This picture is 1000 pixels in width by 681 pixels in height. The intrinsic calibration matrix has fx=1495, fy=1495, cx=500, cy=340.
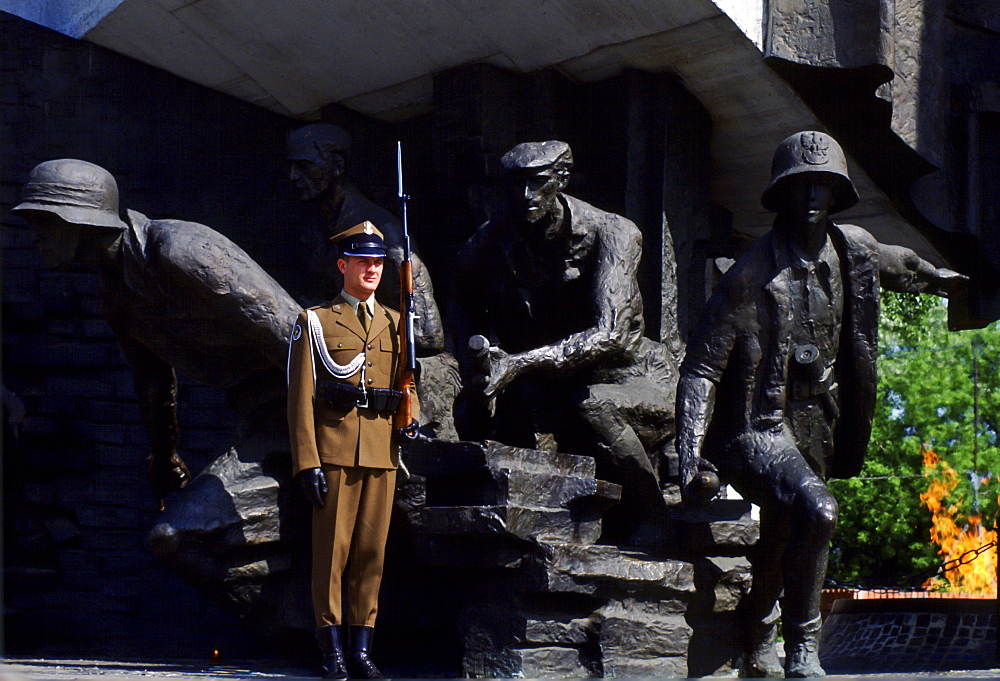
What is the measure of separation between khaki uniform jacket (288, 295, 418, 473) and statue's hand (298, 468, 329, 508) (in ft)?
0.07

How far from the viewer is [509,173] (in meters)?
7.09

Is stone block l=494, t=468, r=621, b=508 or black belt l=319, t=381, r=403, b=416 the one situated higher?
black belt l=319, t=381, r=403, b=416

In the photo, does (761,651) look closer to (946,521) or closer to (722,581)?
(722,581)

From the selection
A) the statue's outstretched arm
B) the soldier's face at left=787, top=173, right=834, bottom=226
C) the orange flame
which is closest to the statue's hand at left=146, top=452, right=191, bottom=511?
the soldier's face at left=787, top=173, right=834, bottom=226

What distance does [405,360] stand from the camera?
577cm

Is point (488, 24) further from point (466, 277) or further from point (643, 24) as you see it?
point (466, 277)

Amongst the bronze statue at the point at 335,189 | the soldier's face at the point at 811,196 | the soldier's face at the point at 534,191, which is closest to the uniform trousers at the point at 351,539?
the soldier's face at the point at 534,191

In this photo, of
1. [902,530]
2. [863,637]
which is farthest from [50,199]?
[902,530]

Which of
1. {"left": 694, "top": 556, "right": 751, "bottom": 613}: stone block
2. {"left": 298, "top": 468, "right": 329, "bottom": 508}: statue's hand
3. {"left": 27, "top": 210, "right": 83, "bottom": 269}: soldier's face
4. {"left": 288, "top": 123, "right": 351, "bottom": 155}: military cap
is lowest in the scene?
{"left": 694, "top": 556, "right": 751, "bottom": 613}: stone block

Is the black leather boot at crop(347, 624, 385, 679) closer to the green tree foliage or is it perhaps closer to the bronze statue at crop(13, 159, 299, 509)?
the bronze statue at crop(13, 159, 299, 509)

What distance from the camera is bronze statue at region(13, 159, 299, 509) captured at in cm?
662

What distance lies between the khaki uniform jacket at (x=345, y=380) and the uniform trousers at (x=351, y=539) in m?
0.08

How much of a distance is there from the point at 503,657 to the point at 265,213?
484cm

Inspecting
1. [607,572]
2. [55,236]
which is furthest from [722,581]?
[55,236]
